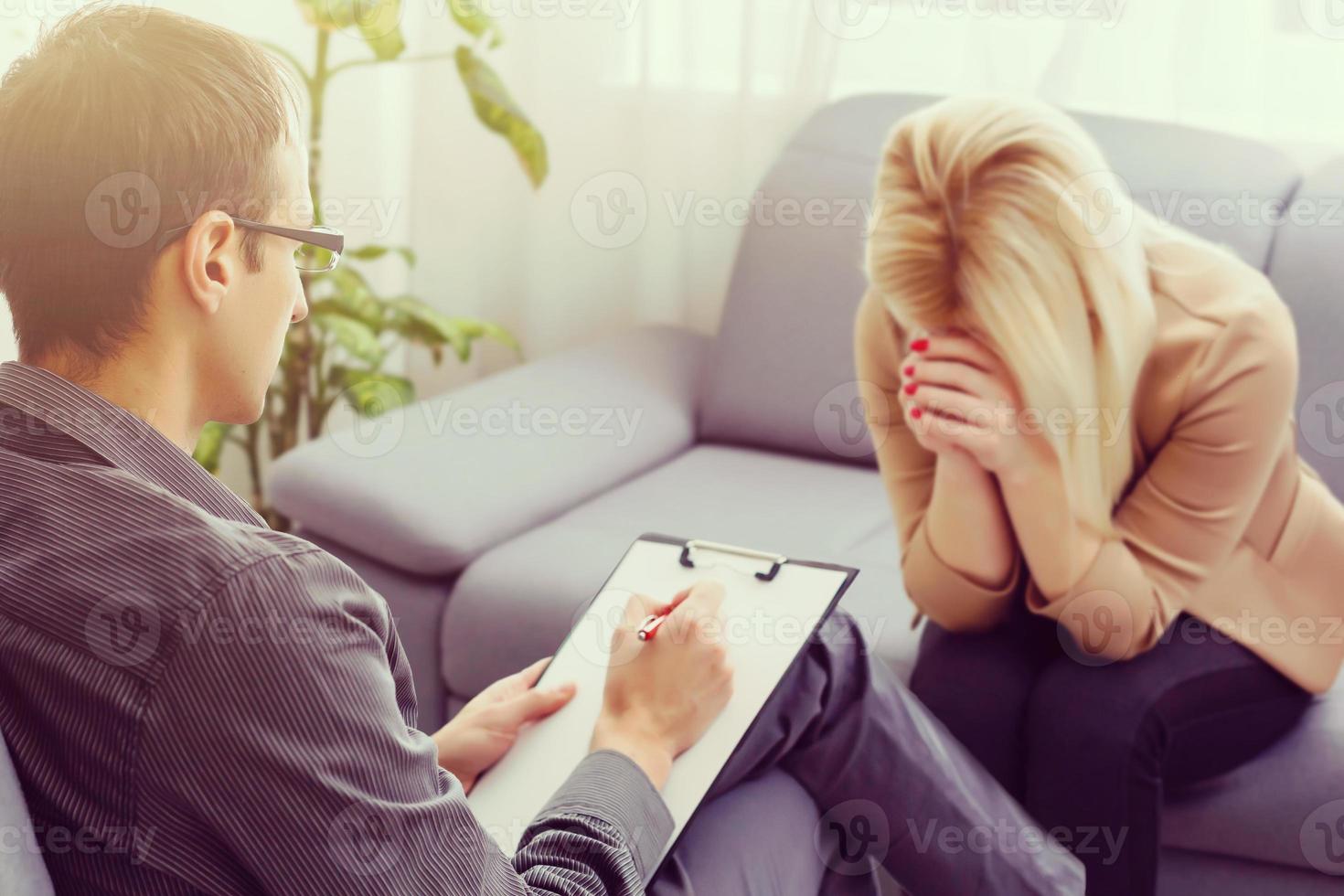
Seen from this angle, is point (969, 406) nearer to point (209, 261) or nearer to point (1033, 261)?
point (1033, 261)

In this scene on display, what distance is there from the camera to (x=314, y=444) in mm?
1982

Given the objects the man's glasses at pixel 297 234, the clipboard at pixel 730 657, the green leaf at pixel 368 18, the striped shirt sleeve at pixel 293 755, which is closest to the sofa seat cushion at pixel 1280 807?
the clipboard at pixel 730 657

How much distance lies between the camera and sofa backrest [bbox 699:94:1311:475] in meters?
2.01

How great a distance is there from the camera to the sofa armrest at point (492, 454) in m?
1.82

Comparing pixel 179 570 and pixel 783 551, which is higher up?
pixel 179 570

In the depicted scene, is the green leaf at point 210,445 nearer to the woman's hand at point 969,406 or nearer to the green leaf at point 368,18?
the green leaf at point 368,18

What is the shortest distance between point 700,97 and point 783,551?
3.52 ft

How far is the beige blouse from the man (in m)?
0.59

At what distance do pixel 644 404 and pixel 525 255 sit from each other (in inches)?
24.4

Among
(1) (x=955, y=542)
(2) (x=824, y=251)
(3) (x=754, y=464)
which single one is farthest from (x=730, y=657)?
(2) (x=824, y=251)

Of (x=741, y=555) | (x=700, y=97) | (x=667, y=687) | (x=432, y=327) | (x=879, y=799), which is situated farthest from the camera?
(x=700, y=97)

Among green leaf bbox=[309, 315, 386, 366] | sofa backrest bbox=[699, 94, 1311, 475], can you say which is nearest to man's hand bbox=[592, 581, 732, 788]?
sofa backrest bbox=[699, 94, 1311, 475]

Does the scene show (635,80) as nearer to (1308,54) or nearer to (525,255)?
(525,255)

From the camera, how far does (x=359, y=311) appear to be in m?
2.31
